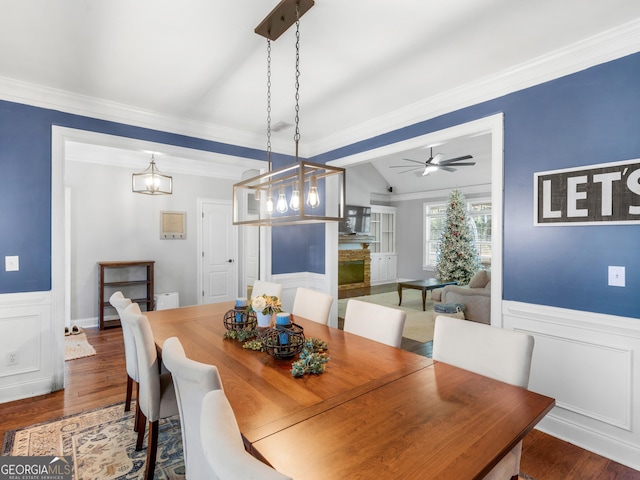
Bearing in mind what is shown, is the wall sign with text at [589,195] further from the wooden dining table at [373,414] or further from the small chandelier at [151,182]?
the small chandelier at [151,182]

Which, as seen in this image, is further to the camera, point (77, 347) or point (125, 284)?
point (125, 284)

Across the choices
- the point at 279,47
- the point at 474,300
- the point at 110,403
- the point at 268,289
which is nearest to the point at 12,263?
the point at 110,403

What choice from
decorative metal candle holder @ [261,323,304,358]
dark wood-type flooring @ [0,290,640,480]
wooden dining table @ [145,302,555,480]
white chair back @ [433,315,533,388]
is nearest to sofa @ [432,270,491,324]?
dark wood-type flooring @ [0,290,640,480]

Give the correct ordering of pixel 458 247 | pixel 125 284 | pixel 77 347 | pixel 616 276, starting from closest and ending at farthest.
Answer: pixel 616 276 → pixel 77 347 → pixel 125 284 → pixel 458 247

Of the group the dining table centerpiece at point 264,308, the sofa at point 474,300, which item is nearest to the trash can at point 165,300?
the dining table centerpiece at point 264,308

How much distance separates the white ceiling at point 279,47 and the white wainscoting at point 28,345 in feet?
6.29

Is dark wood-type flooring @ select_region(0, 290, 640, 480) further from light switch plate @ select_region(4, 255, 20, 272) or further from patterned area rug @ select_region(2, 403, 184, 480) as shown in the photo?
light switch plate @ select_region(4, 255, 20, 272)

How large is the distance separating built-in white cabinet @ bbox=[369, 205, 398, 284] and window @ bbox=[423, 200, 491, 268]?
1.07 metres

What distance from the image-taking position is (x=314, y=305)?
2.78 metres

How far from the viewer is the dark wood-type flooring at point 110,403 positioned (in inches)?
78.6

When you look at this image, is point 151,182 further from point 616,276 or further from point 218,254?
point 616,276

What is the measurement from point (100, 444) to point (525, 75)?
13.1 ft
